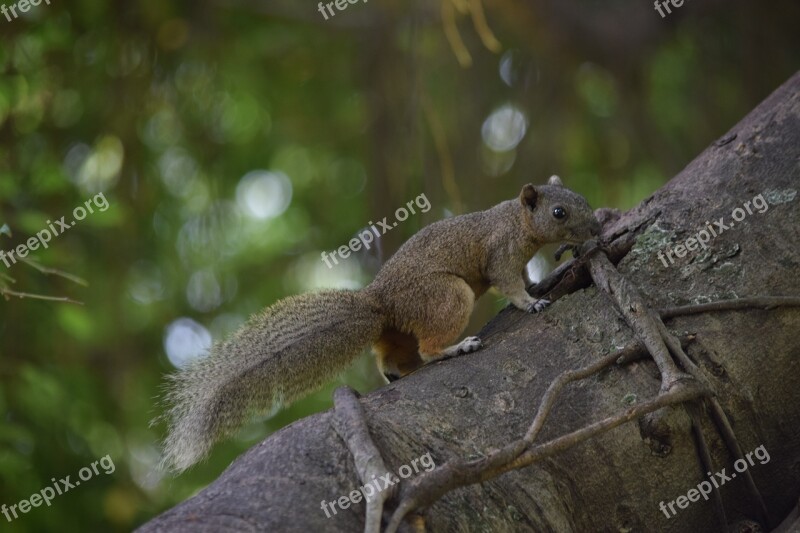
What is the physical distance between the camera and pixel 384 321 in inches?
167

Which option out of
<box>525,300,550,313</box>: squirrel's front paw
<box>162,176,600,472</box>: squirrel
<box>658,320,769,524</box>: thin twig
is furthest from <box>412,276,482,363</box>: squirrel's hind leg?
<box>658,320,769,524</box>: thin twig

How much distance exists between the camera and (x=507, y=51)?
696cm

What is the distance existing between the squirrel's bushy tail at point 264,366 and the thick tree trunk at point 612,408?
0.80 m

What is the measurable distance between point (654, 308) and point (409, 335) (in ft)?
5.56

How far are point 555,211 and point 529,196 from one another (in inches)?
8.8

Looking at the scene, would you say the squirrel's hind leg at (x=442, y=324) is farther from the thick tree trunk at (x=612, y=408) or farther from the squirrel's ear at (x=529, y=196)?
the thick tree trunk at (x=612, y=408)

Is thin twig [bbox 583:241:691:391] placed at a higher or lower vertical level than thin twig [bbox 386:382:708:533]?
higher

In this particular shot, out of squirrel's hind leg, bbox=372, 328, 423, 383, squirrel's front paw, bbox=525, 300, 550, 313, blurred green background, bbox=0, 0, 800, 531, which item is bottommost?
squirrel's front paw, bbox=525, 300, 550, 313

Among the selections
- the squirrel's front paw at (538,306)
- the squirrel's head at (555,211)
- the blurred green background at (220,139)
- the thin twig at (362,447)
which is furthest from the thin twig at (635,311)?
the blurred green background at (220,139)

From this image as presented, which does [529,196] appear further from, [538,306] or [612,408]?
[612,408]

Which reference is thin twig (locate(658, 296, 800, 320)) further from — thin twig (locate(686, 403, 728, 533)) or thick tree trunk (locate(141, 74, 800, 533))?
thin twig (locate(686, 403, 728, 533))

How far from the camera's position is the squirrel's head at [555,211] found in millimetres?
4371

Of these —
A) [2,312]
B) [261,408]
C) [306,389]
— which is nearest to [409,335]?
[306,389]

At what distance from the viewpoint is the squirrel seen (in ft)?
11.0
